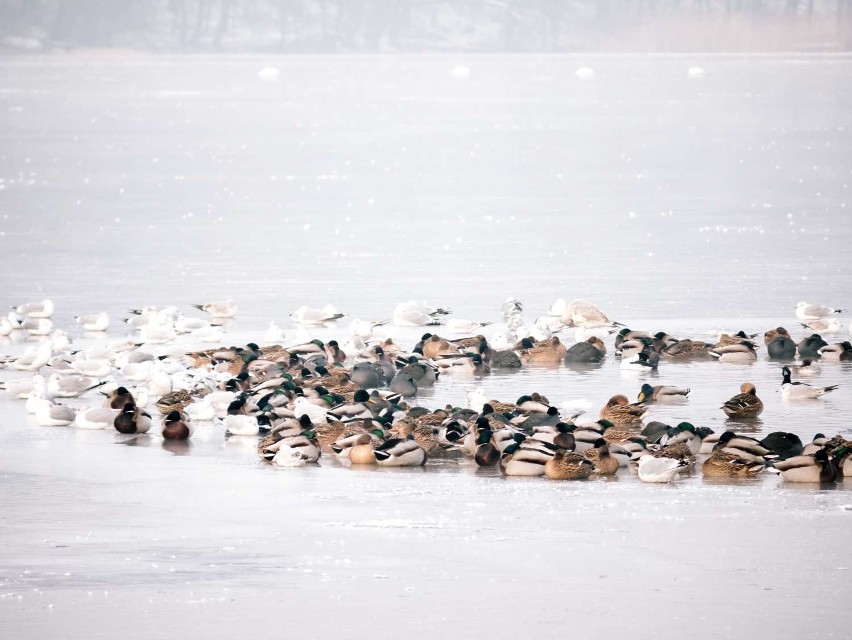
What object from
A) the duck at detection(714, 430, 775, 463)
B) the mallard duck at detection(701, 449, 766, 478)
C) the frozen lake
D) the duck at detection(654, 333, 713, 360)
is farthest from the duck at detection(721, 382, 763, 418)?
the duck at detection(654, 333, 713, 360)

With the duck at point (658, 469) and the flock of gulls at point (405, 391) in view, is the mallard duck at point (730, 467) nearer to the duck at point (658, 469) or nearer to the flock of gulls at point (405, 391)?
the flock of gulls at point (405, 391)

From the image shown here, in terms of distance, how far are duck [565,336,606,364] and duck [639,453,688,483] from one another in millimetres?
5300

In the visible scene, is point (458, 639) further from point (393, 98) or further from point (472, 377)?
point (393, 98)

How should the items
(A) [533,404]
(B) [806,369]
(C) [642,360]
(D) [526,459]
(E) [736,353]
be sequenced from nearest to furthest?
(D) [526,459] → (A) [533,404] → (B) [806,369] → (C) [642,360] → (E) [736,353]

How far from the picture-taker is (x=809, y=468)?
11.4 meters

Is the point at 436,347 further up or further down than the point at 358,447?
further up

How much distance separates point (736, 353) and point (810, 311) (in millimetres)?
2478

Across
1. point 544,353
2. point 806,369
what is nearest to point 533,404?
point 544,353

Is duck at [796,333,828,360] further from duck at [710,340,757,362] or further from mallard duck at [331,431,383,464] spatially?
mallard duck at [331,431,383,464]

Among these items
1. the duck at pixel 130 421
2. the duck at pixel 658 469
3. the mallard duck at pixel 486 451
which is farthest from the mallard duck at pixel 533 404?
the duck at pixel 130 421

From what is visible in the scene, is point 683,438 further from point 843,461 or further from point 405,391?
point 405,391

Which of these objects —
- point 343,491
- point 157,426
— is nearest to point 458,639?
point 343,491

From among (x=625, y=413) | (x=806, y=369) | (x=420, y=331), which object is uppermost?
(x=420, y=331)

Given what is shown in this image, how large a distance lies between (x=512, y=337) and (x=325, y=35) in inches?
6304
